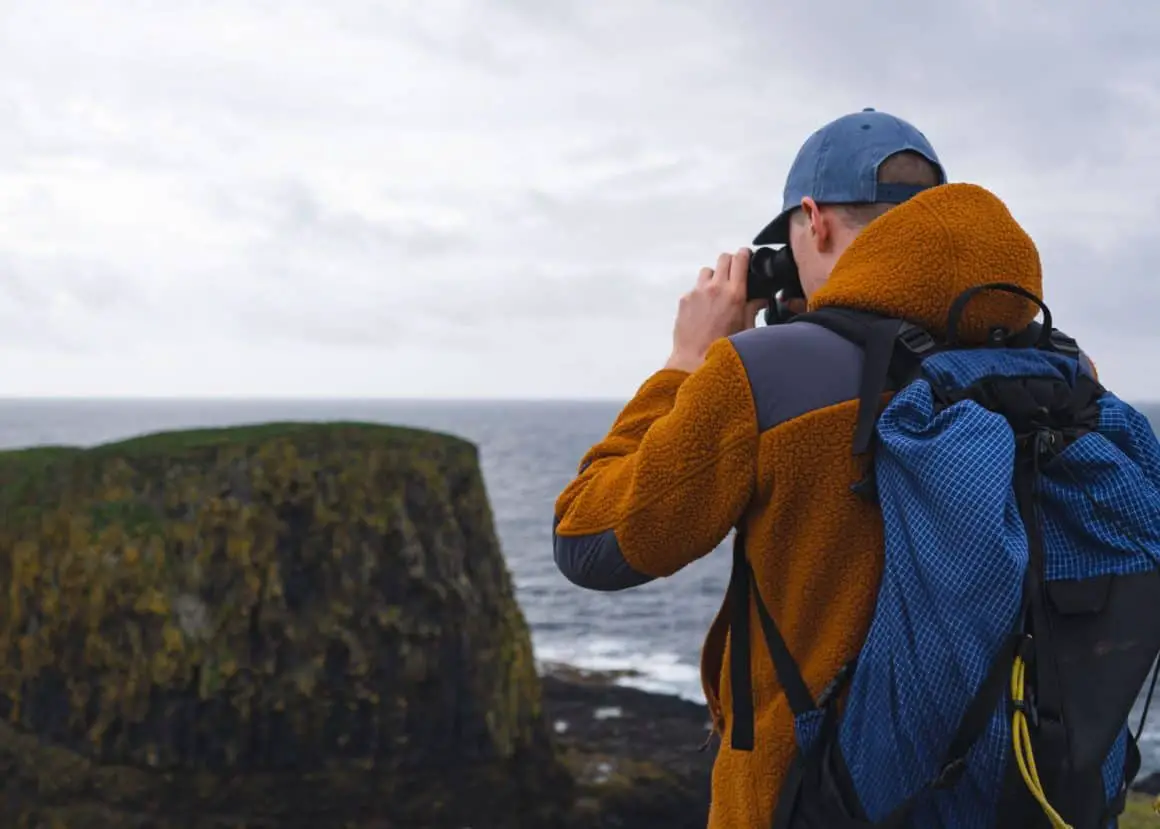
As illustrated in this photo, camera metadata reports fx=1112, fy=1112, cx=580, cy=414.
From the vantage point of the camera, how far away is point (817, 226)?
244cm

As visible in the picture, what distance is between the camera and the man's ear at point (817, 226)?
243 cm

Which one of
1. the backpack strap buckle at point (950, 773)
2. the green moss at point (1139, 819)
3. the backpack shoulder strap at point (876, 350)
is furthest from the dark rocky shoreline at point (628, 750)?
the backpack shoulder strap at point (876, 350)

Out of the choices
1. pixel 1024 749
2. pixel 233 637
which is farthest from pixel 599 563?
pixel 233 637

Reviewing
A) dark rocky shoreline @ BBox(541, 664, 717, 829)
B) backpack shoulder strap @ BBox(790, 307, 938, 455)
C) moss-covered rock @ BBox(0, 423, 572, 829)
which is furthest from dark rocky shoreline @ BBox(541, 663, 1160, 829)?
backpack shoulder strap @ BBox(790, 307, 938, 455)

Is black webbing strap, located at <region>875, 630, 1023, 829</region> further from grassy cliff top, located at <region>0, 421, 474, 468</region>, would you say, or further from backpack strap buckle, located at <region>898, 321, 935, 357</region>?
grassy cliff top, located at <region>0, 421, 474, 468</region>

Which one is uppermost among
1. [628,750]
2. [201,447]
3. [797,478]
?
[797,478]

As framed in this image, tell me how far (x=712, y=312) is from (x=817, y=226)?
1.00 feet

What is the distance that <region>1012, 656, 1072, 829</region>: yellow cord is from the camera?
76.2 inches

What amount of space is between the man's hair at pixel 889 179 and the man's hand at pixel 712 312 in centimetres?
28

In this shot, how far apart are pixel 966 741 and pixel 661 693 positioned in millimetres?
23521

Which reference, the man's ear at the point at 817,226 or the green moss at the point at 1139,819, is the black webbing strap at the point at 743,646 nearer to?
the man's ear at the point at 817,226

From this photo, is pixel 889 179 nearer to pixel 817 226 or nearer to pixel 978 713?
pixel 817 226

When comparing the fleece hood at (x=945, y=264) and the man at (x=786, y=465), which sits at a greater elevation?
the fleece hood at (x=945, y=264)

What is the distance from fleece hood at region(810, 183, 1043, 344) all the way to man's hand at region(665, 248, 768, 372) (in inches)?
14.2
